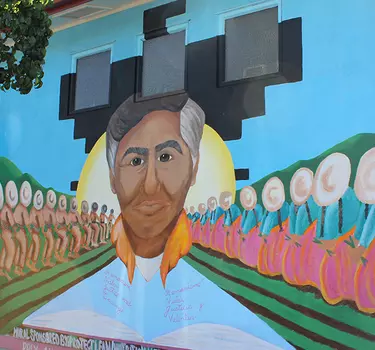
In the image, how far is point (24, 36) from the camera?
5.95m

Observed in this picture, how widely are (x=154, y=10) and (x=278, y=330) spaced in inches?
180

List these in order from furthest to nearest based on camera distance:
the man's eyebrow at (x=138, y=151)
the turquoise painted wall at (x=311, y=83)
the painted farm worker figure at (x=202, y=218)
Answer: the man's eyebrow at (x=138, y=151)
the painted farm worker figure at (x=202, y=218)
the turquoise painted wall at (x=311, y=83)

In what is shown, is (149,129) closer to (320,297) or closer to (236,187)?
(236,187)

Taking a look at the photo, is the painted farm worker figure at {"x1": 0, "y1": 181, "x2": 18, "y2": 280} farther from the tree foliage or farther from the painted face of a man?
the tree foliage

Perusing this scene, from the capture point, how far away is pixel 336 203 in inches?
250

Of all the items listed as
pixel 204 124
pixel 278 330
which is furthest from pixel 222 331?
pixel 204 124

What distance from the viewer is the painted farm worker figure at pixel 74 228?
29.7ft

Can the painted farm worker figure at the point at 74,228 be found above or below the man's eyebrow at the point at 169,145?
below

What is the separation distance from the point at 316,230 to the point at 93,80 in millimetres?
4368

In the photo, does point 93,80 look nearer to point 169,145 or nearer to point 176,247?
point 169,145

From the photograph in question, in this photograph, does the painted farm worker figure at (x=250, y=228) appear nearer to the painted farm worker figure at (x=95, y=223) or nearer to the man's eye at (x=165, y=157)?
the man's eye at (x=165, y=157)

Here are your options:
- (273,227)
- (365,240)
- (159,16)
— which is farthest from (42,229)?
(365,240)

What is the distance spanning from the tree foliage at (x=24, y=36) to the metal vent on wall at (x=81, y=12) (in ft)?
9.76

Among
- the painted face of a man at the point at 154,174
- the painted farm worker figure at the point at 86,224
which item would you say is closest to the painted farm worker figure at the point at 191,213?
the painted face of a man at the point at 154,174
